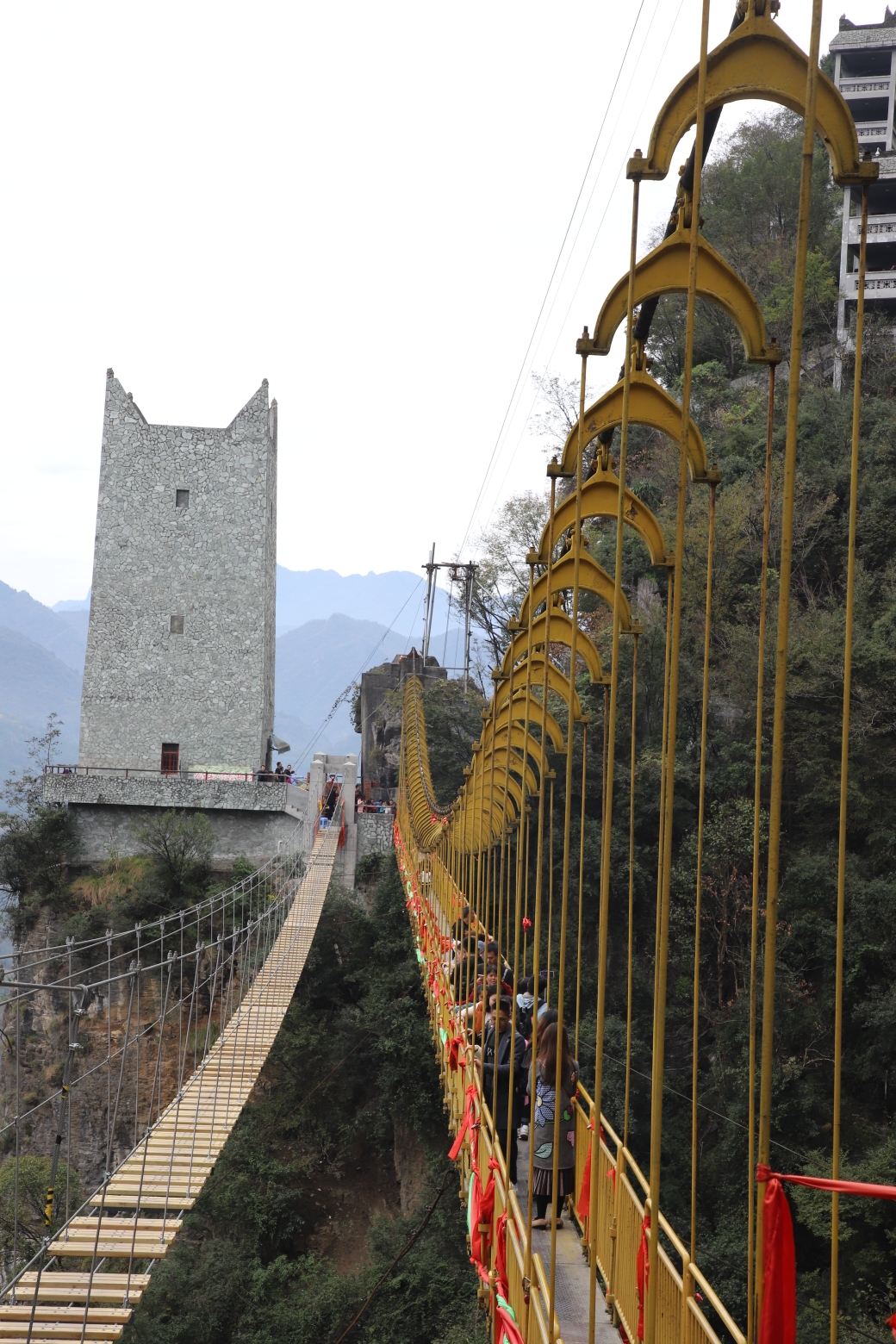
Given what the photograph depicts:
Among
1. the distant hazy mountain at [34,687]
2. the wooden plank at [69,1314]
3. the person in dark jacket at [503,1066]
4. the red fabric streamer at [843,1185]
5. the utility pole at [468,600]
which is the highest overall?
the distant hazy mountain at [34,687]

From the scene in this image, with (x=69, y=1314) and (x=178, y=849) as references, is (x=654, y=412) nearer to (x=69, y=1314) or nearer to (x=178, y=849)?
(x=69, y=1314)

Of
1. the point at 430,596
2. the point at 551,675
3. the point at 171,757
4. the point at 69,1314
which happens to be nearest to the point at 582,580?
the point at 551,675

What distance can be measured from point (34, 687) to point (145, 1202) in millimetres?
145717

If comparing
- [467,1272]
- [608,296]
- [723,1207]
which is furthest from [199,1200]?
[608,296]

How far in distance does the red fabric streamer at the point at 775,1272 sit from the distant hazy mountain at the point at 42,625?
176122 millimetres

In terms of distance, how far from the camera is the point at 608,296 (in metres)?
2.89

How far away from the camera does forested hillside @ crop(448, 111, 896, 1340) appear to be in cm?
1113

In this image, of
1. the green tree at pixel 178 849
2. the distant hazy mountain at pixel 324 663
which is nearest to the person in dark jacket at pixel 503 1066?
the green tree at pixel 178 849

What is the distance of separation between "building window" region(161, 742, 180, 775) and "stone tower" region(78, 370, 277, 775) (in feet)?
0.11

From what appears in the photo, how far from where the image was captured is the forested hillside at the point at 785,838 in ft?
36.5

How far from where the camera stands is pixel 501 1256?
3824mm

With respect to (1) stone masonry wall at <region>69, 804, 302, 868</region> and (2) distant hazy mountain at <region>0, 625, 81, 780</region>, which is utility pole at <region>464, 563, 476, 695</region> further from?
(2) distant hazy mountain at <region>0, 625, 81, 780</region>

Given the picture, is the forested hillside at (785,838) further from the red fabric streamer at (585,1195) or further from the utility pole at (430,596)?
the utility pole at (430,596)

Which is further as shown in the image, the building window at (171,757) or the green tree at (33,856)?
the building window at (171,757)
